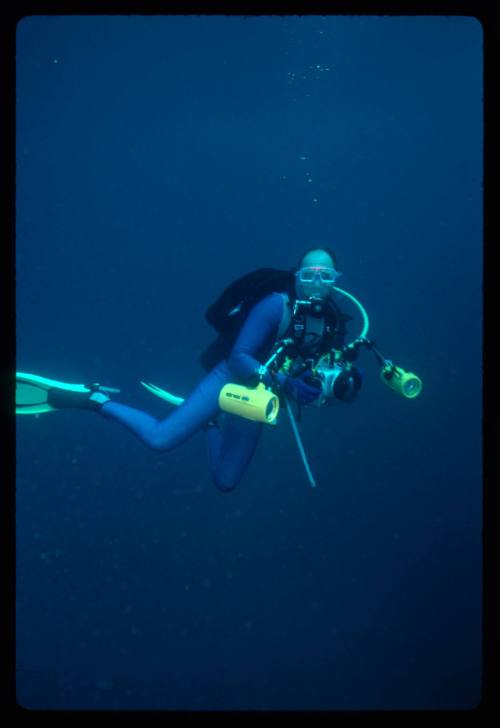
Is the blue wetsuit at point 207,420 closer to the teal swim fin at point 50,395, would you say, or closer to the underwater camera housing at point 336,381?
the teal swim fin at point 50,395

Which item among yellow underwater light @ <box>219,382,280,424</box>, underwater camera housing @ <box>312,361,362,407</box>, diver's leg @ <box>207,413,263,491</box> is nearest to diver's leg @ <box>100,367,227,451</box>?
diver's leg @ <box>207,413,263,491</box>

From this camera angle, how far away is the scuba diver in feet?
10.2

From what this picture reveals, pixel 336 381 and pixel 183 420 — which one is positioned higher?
pixel 336 381

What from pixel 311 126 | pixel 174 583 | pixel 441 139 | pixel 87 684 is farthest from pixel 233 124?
pixel 87 684

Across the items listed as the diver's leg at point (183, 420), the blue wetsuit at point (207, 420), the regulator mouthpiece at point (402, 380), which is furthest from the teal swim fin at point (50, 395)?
the regulator mouthpiece at point (402, 380)

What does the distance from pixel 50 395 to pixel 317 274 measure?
2839mm

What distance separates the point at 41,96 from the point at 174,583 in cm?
858

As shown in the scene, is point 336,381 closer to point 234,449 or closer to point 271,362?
point 271,362

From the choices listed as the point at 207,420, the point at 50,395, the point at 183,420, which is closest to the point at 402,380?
the point at 207,420

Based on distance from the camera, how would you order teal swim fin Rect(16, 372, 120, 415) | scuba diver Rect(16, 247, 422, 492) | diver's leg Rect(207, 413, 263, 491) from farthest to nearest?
teal swim fin Rect(16, 372, 120, 415) < diver's leg Rect(207, 413, 263, 491) < scuba diver Rect(16, 247, 422, 492)

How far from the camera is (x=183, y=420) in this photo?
388 centimetres

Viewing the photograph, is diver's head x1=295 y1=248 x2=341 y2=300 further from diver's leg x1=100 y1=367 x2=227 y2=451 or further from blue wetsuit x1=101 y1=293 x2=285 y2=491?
diver's leg x1=100 y1=367 x2=227 y2=451

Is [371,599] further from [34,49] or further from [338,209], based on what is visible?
[34,49]

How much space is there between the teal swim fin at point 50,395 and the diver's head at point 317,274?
2084mm
